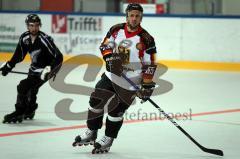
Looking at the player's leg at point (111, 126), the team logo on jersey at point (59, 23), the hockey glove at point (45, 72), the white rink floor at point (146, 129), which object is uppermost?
the team logo on jersey at point (59, 23)

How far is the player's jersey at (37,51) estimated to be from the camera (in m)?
6.69

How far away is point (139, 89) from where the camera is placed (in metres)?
5.25

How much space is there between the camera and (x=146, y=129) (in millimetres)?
6508

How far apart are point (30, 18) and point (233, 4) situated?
28.4 ft

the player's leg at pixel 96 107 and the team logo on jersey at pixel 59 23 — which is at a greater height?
the team logo on jersey at pixel 59 23

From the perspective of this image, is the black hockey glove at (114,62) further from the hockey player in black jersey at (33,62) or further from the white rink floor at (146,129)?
the hockey player in black jersey at (33,62)

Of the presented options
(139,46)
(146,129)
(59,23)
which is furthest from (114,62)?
(59,23)

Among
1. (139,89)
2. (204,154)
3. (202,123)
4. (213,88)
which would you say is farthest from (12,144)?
(213,88)

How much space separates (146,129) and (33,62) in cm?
146

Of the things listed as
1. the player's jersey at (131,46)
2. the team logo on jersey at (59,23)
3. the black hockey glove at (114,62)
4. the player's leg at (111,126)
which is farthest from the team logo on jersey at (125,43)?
the team logo on jersey at (59,23)

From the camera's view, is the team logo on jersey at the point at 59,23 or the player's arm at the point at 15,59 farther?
the team logo on jersey at the point at 59,23

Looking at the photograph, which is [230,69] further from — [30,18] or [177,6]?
[30,18]

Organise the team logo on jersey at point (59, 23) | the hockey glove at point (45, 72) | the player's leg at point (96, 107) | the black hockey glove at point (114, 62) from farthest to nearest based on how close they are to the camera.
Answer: the team logo on jersey at point (59, 23) → the hockey glove at point (45, 72) → the player's leg at point (96, 107) → the black hockey glove at point (114, 62)

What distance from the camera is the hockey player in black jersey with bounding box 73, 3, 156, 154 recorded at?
5148 mm
